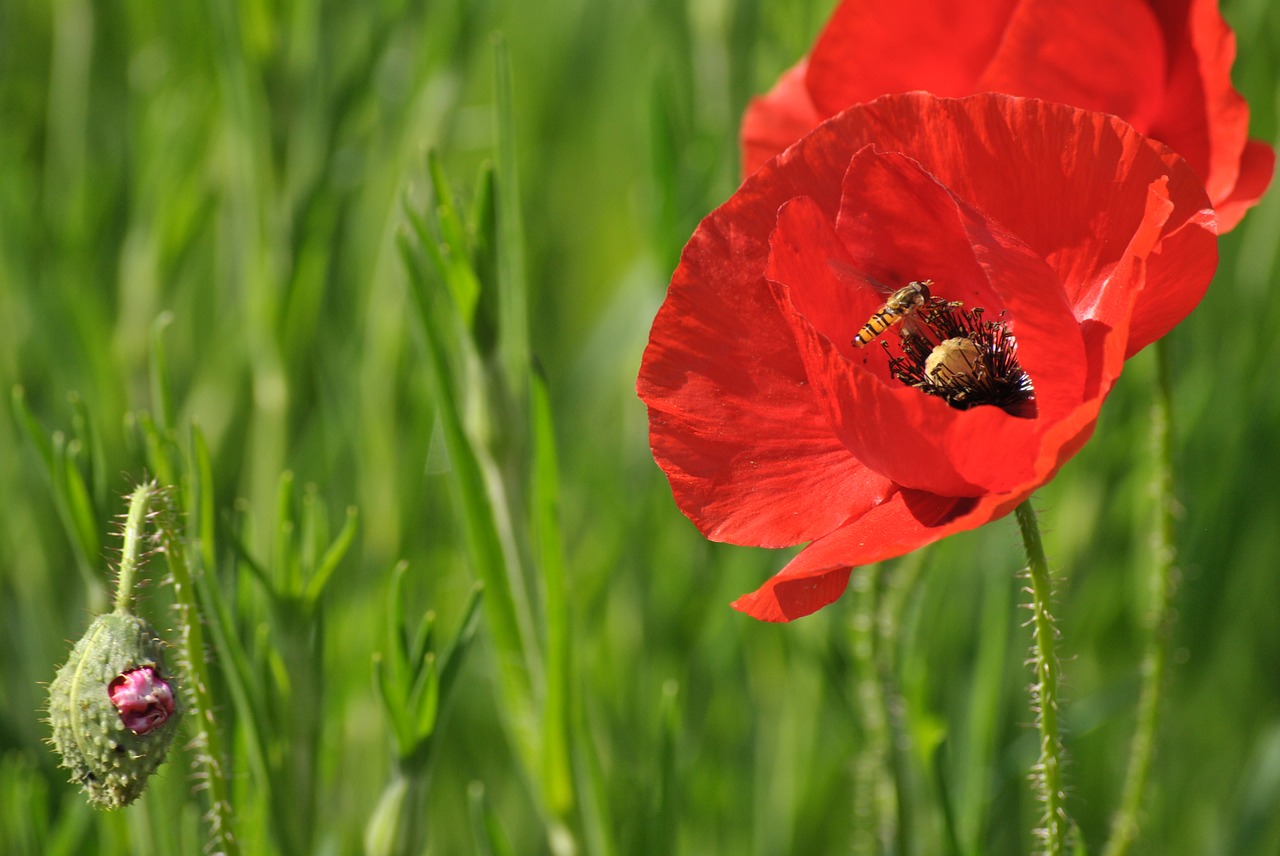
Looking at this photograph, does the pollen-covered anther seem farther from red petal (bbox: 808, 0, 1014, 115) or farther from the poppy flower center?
red petal (bbox: 808, 0, 1014, 115)

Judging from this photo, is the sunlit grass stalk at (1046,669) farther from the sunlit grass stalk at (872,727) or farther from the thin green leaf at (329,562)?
the thin green leaf at (329,562)

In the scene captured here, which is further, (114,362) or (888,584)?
(114,362)

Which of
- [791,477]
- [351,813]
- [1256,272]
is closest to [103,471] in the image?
[791,477]

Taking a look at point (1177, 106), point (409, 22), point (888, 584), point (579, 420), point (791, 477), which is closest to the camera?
point (791, 477)

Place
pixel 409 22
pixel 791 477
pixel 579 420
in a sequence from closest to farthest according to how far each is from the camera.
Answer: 1. pixel 791 477
2. pixel 409 22
3. pixel 579 420

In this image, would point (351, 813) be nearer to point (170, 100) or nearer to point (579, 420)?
point (579, 420)

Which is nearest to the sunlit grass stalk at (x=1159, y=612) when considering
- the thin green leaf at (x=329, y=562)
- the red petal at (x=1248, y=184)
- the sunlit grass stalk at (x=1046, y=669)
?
the red petal at (x=1248, y=184)

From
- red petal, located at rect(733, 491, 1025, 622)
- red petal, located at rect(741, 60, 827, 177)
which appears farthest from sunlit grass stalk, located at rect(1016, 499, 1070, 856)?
red petal, located at rect(741, 60, 827, 177)
